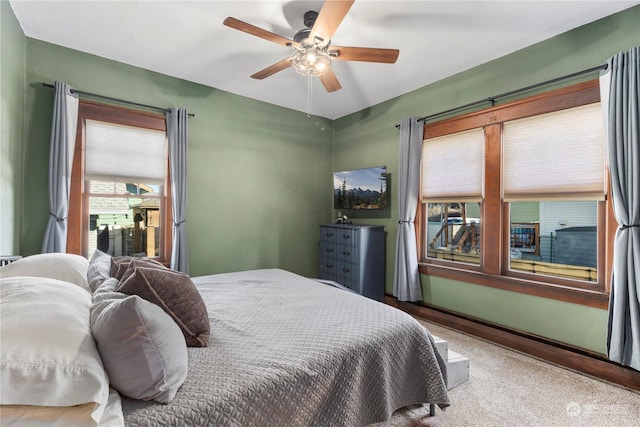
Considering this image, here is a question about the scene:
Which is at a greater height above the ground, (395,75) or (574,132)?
(395,75)

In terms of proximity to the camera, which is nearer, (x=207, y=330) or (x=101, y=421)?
(x=101, y=421)

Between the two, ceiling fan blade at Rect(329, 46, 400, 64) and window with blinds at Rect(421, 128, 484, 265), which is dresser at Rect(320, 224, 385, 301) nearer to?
window with blinds at Rect(421, 128, 484, 265)

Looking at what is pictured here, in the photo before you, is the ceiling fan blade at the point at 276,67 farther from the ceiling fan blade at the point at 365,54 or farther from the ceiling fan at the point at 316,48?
the ceiling fan blade at the point at 365,54

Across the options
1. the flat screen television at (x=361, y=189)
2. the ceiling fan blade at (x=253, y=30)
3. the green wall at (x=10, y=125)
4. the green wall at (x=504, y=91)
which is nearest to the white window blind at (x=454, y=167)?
the green wall at (x=504, y=91)

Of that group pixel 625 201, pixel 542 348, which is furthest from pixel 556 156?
pixel 542 348

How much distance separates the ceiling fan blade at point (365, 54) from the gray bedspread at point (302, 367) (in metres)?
1.83

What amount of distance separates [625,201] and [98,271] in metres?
3.64

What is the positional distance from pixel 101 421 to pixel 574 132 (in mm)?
3554

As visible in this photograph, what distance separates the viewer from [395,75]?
3.36 metres

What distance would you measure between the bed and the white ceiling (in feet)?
6.78

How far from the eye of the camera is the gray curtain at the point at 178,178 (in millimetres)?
3316

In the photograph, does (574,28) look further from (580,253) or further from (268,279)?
(268,279)

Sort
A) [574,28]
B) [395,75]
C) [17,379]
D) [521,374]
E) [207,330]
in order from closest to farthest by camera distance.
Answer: [17,379] → [207,330] → [521,374] → [574,28] → [395,75]

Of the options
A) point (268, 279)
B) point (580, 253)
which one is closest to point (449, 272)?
point (580, 253)
